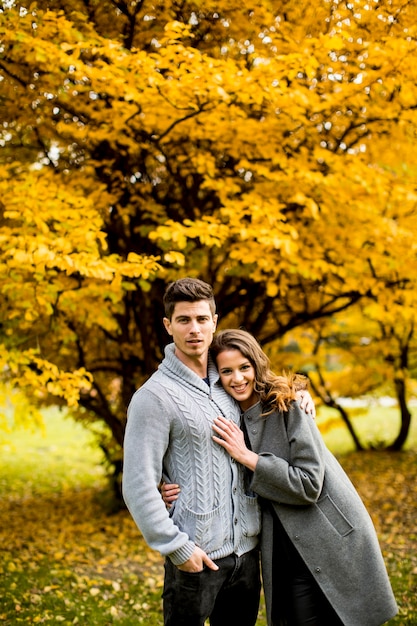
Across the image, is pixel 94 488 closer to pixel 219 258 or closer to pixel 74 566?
pixel 74 566

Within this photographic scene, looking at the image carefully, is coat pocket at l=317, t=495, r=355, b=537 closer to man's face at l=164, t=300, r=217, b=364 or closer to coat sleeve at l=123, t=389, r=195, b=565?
coat sleeve at l=123, t=389, r=195, b=565

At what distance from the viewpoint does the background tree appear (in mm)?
4090

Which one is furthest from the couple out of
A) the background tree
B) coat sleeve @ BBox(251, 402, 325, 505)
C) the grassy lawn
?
the grassy lawn

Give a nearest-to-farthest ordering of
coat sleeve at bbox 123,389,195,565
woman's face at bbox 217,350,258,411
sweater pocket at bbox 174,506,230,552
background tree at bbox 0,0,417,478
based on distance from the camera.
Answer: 1. coat sleeve at bbox 123,389,195,565
2. sweater pocket at bbox 174,506,230,552
3. woman's face at bbox 217,350,258,411
4. background tree at bbox 0,0,417,478

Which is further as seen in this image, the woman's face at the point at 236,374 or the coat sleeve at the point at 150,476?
the woman's face at the point at 236,374

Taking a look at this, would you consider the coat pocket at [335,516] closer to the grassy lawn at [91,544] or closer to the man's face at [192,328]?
the man's face at [192,328]

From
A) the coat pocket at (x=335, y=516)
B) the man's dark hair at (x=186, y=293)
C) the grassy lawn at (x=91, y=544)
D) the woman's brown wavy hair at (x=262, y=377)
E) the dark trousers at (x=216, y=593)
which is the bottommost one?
the grassy lawn at (x=91, y=544)

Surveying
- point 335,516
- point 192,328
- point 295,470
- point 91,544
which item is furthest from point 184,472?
point 91,544

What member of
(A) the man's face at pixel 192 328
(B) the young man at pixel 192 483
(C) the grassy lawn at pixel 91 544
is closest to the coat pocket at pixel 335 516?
(B) the young man at pixel 192 483

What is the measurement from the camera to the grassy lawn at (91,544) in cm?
439

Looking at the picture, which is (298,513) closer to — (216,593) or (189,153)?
(216,593)

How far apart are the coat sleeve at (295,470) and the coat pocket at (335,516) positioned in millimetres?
86

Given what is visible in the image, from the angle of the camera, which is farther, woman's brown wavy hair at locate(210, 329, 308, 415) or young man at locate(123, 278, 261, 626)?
woman's brown wavy hair at locate(210, 329, 308, 415)

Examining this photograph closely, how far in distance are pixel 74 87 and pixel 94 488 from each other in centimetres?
655
